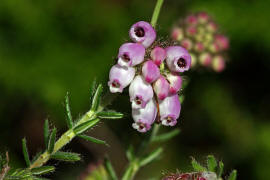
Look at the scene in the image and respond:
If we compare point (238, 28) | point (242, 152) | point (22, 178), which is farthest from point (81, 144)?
point (22, 178)

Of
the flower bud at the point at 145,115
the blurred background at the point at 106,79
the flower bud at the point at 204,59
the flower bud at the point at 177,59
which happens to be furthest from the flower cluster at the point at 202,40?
the blurred background at the point at 106,79

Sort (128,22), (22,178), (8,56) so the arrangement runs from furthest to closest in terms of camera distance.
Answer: (128,22) < (8,56) < (22,178)

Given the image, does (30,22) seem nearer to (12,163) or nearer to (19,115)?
(19,115)

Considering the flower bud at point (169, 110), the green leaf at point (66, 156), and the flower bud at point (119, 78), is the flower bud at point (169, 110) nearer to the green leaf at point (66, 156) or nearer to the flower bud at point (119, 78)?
the flower bud at point (119, 78)

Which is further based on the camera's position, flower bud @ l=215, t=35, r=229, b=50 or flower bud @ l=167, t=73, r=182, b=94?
flower bud @ l=215, t=35, r=229, b=50

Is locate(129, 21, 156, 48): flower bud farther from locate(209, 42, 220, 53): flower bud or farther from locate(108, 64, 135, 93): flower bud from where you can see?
locate(209, 42, 220, 53): flower bud

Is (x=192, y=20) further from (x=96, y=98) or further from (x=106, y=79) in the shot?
(x=106, y=79)

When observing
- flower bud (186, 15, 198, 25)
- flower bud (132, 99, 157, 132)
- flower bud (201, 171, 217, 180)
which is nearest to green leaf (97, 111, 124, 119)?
flower bud (132, 99, 157, 132)
